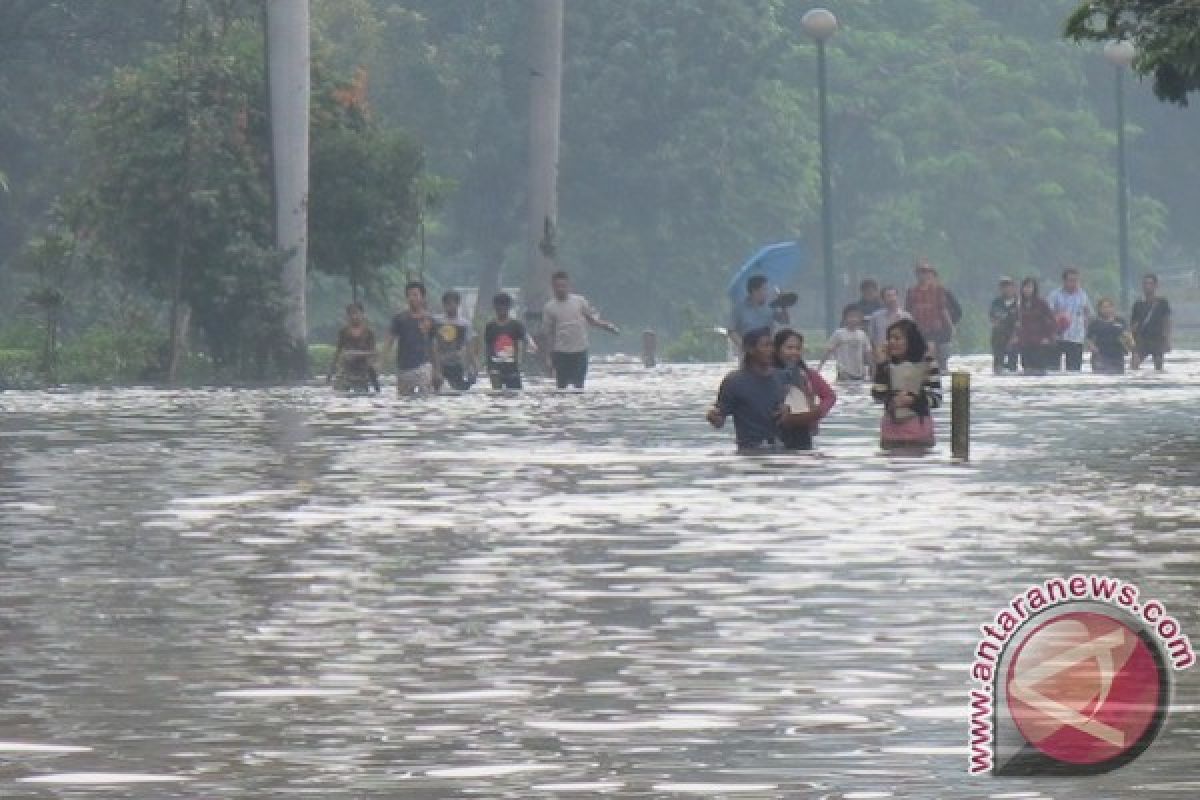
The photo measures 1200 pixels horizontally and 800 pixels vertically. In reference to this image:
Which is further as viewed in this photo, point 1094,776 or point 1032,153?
point 1032,153

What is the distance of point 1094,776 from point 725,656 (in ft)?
12.0

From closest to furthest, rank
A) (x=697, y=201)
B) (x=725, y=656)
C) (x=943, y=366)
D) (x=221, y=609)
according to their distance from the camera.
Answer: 1. (x=725, y=656)
2. (x=221, y=609)
3. (x=943, y=366)
4. (x=697, y=201)

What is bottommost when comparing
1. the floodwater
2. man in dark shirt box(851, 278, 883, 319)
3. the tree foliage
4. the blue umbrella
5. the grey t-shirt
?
the floodwater

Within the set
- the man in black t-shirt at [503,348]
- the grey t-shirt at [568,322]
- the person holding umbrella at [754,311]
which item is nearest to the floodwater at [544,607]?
the person holding umbrella at [754,311]

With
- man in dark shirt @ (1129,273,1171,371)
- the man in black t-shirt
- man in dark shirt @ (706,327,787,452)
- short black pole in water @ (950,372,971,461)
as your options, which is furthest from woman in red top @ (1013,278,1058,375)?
short black pole in water @ (950,372,971,461)

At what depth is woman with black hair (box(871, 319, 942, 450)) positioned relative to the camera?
2941 cm

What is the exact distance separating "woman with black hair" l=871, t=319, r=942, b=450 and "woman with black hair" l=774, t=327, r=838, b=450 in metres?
0.48

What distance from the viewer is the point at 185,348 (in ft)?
193

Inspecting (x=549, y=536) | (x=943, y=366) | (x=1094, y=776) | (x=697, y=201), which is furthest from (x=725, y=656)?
(x=697, y=201)

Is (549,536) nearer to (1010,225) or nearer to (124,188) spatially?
(124,188)

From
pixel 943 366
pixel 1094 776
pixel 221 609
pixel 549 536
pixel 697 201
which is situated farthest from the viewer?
pixel 697 201

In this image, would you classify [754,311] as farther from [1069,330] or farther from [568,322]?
[1069,330]

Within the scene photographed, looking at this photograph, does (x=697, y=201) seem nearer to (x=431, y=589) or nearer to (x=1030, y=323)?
(x=1030, y=323)

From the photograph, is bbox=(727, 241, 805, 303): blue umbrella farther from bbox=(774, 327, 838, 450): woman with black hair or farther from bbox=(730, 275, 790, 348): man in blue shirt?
bbox=(774, 327, 838, 450): woman with black hair
